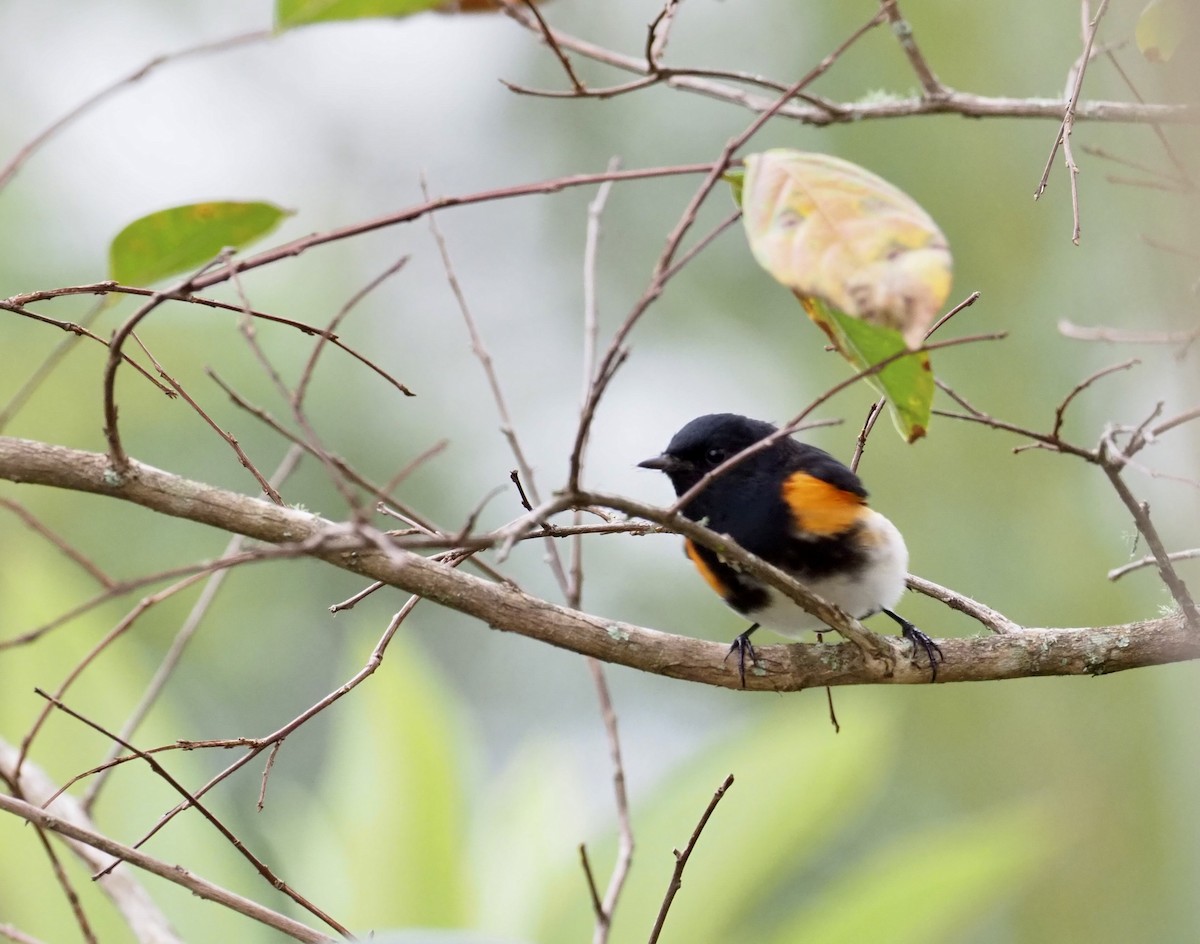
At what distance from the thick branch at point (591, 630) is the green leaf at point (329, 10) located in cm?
69

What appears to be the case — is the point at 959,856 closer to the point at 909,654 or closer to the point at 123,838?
the point at 909,654

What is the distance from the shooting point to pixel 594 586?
7285 millimetres

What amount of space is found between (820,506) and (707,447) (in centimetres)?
25

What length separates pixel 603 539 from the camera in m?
6.95

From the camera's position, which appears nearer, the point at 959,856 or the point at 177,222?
the point at 177,222

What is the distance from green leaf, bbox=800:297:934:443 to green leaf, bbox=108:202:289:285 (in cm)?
70

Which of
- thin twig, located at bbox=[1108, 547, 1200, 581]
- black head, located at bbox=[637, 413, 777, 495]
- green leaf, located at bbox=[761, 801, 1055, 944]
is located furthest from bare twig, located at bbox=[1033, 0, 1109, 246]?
green leaf, located at bbox=[761, 801, 1055, 944]

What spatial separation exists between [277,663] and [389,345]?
2.03 metres

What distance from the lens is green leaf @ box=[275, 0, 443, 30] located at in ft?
5.67

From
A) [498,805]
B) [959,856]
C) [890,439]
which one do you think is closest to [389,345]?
[890,439]

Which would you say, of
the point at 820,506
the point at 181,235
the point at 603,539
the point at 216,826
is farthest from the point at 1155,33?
the point at 603,539

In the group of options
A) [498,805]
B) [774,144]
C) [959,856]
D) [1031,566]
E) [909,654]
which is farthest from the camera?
[774,144]

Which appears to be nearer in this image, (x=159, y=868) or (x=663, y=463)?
(x=159, y=868)

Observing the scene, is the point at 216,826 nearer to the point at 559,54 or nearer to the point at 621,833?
the point at 621,833
